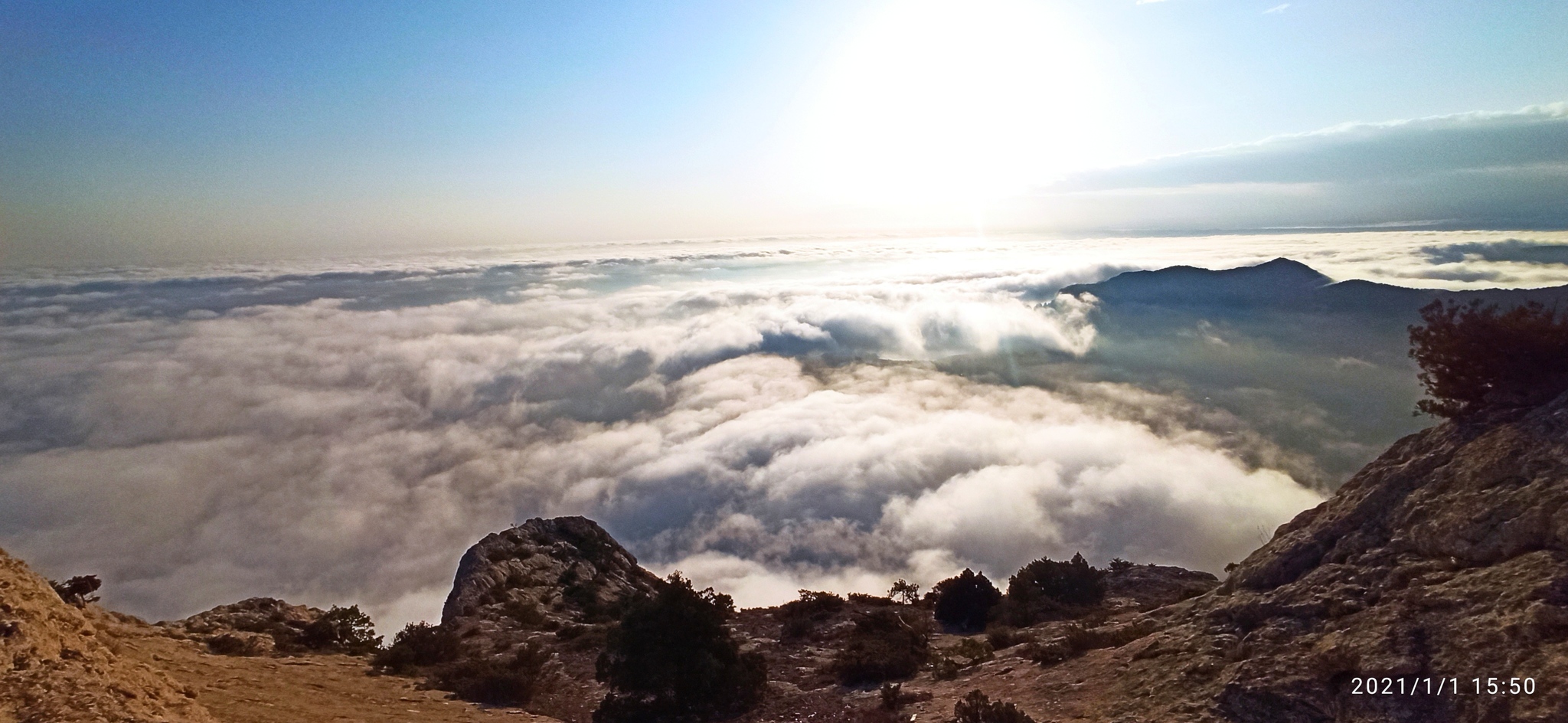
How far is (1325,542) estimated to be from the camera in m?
8.13

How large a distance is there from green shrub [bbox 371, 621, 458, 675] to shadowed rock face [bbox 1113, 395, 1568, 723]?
11688 mm

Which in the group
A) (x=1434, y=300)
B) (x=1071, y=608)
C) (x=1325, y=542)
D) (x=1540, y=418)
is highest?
(x=1434, y=300)

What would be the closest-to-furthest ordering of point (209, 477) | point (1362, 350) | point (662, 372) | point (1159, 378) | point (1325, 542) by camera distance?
1. point (1325, 542)
2. point (1362, 350)
3. point (209, 477)
4. point (1159, 378)
5. point (662, 372)

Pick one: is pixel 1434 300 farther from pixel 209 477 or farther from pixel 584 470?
pixel 209 477

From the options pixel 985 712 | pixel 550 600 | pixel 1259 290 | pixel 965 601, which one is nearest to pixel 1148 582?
pixel 965 601

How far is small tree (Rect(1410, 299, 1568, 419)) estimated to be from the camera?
7625 millimetres

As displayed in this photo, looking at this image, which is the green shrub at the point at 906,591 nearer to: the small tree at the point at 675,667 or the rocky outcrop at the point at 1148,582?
the rocky outcrop at the point at 1148,582

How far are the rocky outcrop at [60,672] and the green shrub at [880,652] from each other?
28.5 feet

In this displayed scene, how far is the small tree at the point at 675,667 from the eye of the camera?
1079 cm

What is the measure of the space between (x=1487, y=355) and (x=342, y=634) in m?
18.7

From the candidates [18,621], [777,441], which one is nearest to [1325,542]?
[18,621]

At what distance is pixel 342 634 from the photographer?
13.9m

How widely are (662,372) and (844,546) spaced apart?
342 feet

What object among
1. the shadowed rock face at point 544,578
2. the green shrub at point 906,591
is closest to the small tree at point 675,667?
the shadowed rock face at point 544,578
